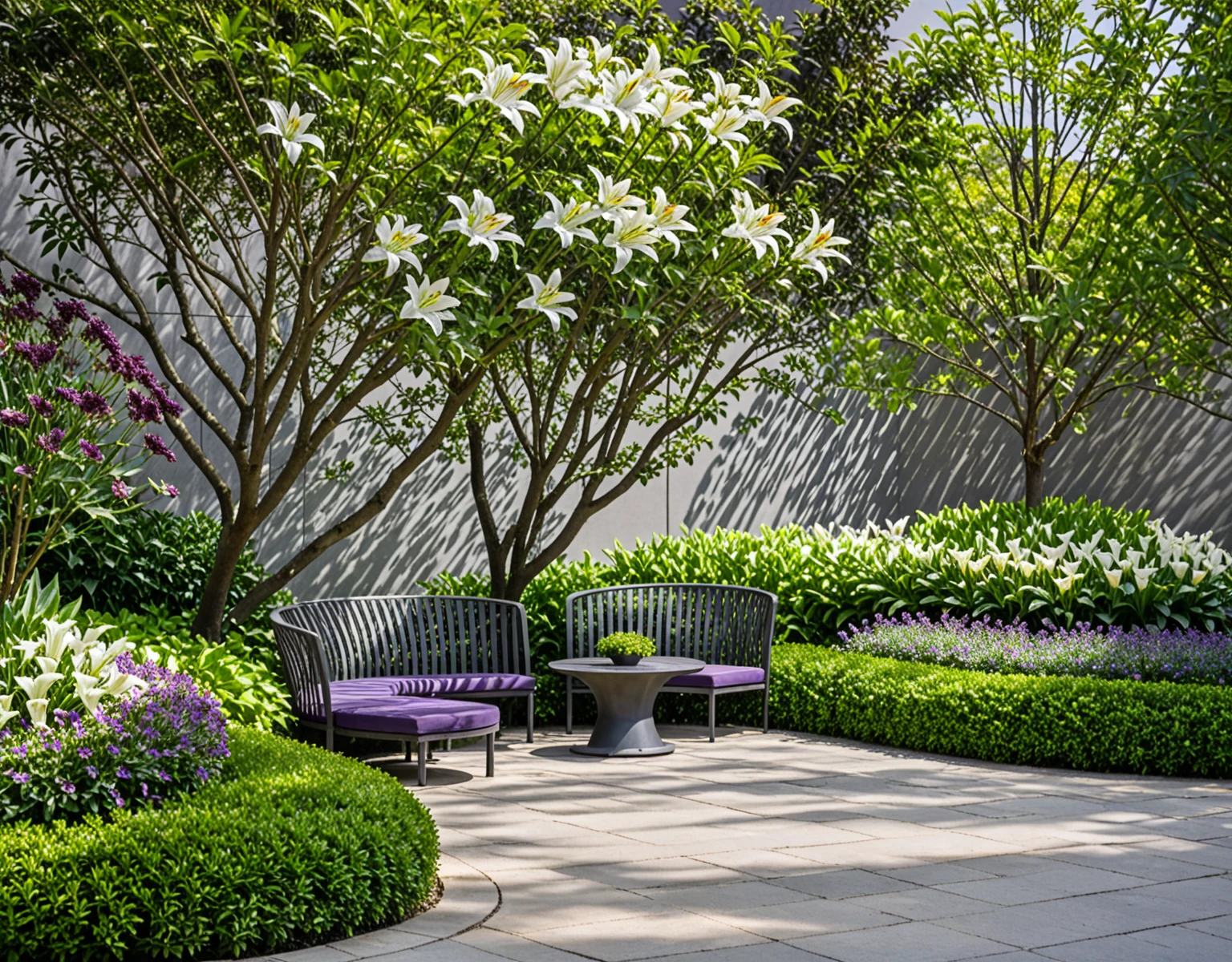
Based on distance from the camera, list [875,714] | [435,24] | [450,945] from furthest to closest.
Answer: [875,714]
[435,24]
[450,945]

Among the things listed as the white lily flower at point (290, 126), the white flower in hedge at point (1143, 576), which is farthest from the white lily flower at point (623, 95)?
the white flower in hedge at point (1143, 576)

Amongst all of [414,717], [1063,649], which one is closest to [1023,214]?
[1063,649]

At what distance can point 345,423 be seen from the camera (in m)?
10.3

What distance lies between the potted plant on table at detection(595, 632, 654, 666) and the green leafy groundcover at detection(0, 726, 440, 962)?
3.64 meters

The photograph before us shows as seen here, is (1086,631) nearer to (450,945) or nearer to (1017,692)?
(1017,692)

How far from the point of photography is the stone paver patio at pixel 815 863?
13.4 ft

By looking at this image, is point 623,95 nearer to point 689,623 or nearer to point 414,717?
point 414,717

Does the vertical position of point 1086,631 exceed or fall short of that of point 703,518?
it falls short

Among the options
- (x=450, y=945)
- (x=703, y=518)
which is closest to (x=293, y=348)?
(x=450, y=945)

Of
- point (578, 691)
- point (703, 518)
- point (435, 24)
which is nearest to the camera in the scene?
point (435, 24)

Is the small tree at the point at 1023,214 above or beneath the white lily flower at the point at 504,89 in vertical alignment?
above

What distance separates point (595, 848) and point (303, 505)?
17.2ft

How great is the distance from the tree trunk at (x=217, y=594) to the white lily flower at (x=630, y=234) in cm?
270

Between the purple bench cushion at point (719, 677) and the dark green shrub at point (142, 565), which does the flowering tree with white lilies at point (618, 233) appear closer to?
the purple bench cushion at point (719, 677)
